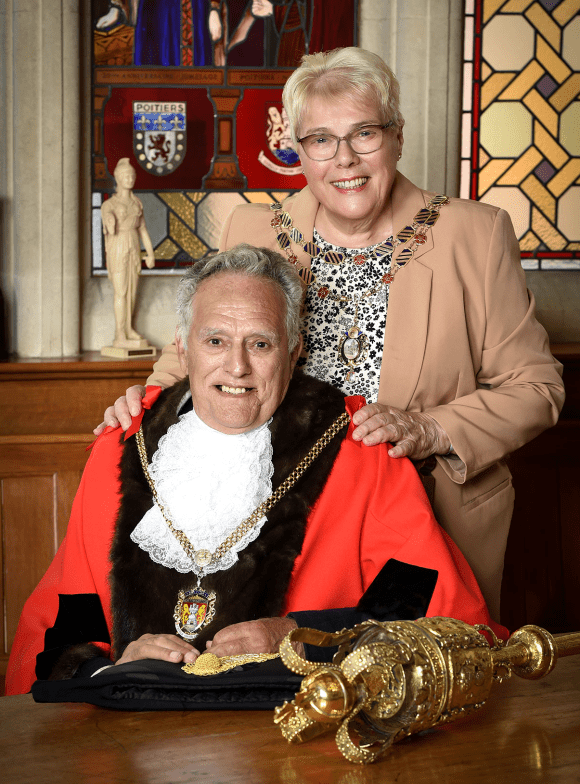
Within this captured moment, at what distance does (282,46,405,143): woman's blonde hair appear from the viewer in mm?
2113

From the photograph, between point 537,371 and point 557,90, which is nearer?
point 537,371

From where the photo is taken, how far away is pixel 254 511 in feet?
6.19

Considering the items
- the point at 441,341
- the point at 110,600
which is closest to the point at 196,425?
the point at 110,600

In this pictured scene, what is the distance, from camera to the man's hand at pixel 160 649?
5.06 feet

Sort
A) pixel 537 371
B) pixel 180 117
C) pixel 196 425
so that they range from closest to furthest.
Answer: pixel 196 425 < pixel 537 371 < pixel 180 117

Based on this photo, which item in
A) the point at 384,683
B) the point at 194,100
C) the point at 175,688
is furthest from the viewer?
the point at 194,100

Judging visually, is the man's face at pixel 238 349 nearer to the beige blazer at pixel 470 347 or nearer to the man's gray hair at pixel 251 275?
the man's gray hair at pixel 251 275

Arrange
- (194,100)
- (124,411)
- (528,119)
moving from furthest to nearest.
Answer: (528,119) < (194,100) < (124,411)

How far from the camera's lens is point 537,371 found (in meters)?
2.20

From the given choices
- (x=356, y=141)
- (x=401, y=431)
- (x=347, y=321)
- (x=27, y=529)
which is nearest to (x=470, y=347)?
(x=347, y=321)

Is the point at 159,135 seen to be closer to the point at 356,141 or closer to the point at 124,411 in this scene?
the point at 356,141

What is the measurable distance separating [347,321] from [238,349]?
0.46m

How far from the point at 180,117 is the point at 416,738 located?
11.2 feet

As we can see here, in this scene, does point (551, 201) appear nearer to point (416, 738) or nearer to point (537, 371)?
point (537, 371)
